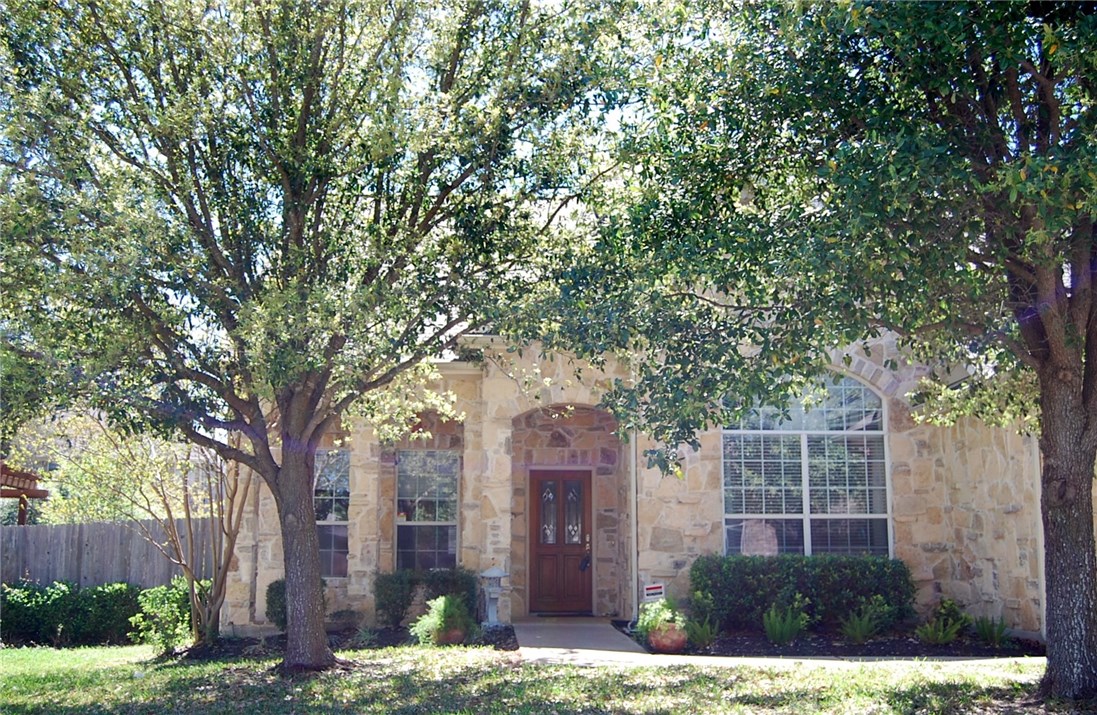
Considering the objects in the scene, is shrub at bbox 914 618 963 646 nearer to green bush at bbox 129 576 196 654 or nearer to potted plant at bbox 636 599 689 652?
potted plant at bbox 636 599 689 652

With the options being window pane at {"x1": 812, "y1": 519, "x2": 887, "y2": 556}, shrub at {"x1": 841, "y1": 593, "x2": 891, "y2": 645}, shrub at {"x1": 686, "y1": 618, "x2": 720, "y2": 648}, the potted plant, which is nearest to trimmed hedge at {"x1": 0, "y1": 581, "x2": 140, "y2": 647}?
the potted plant

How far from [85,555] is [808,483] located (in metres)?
12.1

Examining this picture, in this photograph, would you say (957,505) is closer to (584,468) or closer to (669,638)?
(669,638)

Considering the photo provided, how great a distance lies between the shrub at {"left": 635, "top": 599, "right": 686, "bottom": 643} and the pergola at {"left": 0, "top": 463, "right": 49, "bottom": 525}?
11.4 meters

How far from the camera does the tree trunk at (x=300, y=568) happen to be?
993cm

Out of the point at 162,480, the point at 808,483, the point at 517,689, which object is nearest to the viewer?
the point at 517,689

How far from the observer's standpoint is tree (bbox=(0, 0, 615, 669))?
867 centimetres

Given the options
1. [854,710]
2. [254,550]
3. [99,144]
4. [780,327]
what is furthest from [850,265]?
[254,550]

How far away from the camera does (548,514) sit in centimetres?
1605

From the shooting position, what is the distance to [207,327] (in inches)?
380

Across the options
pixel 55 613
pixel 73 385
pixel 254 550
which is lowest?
pixel 55 613

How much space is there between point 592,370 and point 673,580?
2.91 meters

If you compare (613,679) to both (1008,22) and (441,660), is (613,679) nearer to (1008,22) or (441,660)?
(441,660)

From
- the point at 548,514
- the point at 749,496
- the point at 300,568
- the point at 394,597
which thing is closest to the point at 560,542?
the point at 548,514
